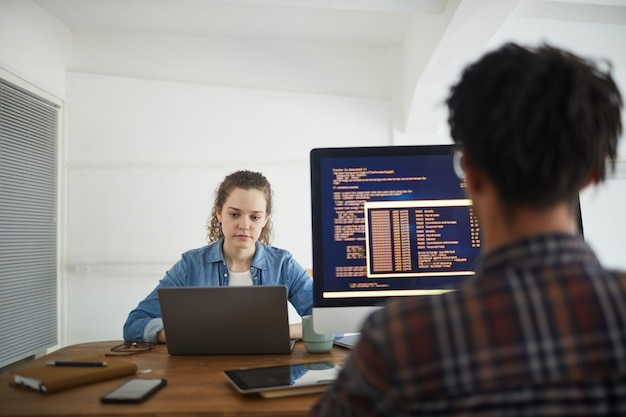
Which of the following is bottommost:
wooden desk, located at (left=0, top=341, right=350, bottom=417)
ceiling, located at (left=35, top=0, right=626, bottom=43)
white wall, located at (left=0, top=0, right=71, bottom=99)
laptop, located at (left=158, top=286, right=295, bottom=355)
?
Result: wooden desk, located at (left=0, top=341, right=350, bottom=417)

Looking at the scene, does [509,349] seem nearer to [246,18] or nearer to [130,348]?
[130,348]

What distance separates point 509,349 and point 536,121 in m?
0.27

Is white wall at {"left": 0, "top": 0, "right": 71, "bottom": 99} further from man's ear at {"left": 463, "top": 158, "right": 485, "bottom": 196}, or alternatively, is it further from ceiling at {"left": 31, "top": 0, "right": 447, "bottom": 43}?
man's ear at {"left": 463, "top": 158, "right": 485, "bottom": 196}

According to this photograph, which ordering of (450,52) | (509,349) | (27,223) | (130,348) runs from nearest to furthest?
(509,349), (130,348), (450,52), (27,223)

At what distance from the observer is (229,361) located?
4.50 ft

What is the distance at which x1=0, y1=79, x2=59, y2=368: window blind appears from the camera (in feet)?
11.5

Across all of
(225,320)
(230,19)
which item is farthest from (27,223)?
(225,320)

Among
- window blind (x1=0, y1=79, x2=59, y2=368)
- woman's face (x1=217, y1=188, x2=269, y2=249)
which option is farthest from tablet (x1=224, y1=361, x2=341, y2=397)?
window blind (x1=0, y1=79, x2=59, y2=368)

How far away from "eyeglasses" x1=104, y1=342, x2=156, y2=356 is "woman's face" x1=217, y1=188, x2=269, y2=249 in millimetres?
714

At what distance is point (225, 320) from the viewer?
4.59ft

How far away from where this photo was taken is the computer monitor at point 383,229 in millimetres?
1362

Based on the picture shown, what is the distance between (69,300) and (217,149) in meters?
1.83

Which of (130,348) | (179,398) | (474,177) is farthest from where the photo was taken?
(130,348)

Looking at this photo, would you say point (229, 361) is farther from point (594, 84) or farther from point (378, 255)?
point (594, 84)
